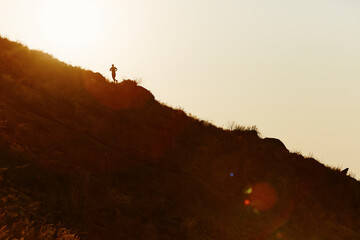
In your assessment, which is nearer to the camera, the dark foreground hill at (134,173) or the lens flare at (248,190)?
the dark foreground hill at (134,173)

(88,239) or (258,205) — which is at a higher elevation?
(258,205)

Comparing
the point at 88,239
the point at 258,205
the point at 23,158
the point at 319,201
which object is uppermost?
the point at 319,201

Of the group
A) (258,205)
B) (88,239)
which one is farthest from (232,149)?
(88,239)

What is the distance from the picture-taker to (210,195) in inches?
578

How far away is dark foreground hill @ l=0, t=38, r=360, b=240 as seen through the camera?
10469 millimetres

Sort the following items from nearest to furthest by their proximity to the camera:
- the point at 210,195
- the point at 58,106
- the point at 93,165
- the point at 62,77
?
the point at 93,165 < the point at 210,195 < the point at 58,106 < the point at 62,77

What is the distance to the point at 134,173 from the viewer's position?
549 inches

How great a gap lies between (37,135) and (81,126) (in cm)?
318

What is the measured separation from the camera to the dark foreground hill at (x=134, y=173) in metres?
10.5

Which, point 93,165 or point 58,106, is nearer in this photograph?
point 93,165

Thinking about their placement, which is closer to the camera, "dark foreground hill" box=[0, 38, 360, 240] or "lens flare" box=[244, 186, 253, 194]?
"dark foreground hill" box=[0, 38, 360, 240]

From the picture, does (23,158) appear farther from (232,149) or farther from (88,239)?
(232,149)

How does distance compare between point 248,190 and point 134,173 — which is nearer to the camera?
point 134,173

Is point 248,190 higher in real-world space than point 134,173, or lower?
higher
